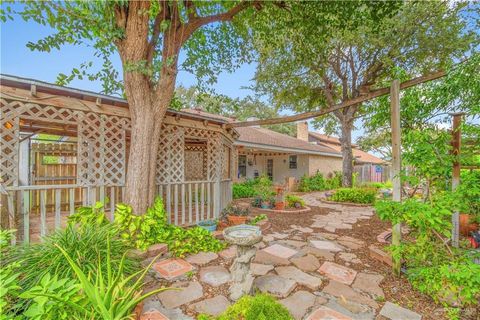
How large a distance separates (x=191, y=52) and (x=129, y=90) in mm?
2544

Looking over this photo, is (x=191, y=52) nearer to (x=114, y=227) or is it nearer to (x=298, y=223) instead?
(x=114, y=227)

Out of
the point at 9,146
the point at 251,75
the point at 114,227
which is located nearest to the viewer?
the point at 9,146

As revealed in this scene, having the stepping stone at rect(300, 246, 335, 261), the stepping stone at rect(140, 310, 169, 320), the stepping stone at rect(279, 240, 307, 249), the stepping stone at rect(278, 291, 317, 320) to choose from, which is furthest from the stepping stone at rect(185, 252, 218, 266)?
the stepping stone at rect(300, 246, 335, 261)

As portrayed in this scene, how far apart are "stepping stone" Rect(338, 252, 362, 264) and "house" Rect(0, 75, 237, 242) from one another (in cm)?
310

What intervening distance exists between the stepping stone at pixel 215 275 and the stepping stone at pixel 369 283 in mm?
1761

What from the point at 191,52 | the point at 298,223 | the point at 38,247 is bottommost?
the point at 298,223

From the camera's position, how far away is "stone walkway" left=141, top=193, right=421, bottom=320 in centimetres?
254

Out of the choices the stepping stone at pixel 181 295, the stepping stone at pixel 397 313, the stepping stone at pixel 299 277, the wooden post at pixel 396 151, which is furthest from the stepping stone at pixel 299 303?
the wooden post at pixel 396 151

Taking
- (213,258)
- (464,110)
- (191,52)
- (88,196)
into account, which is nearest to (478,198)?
(464,110)

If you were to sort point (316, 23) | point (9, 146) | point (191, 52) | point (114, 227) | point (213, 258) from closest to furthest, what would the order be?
point (9, 146), point (114, 227), point (213, 258), point (316, 23), point (191, 52)

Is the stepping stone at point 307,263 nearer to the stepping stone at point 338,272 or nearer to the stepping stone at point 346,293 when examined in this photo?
the stepping stone at point 338,272

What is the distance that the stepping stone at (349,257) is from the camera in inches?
157

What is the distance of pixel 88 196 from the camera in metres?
4.15

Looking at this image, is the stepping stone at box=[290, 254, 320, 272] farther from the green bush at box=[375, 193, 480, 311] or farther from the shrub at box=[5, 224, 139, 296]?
the shrub at box=[5, 224, 139, 296]
